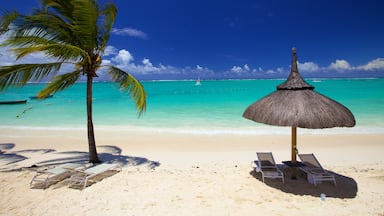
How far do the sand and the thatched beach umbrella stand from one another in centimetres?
107

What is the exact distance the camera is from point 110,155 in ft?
24.2

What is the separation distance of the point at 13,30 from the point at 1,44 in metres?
0.46

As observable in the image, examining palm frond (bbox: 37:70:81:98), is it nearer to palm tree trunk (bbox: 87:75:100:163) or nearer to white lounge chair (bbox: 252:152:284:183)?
palm tree trunk (bbox: 87:75:100:163)

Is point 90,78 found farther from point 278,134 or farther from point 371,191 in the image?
point 278,134

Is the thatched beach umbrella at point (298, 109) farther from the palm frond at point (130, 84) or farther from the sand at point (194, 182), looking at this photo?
the palm frond at point (130, 84)

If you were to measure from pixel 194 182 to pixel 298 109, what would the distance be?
2478 mm

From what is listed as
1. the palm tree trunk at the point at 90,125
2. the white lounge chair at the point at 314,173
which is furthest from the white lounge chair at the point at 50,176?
the white lounge chair at the point at 314,173

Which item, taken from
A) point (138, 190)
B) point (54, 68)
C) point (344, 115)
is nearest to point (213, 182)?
point (138, 190)

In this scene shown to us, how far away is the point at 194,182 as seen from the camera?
503 centimetres

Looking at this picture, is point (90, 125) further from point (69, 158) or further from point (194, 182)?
point (194, 182)

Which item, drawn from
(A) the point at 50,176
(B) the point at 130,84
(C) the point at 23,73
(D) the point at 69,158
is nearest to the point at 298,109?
(B) the point at 130,84

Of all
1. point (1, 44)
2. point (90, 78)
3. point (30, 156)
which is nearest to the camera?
point (1, 44)

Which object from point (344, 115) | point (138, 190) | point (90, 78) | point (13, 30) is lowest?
point (138, 190)

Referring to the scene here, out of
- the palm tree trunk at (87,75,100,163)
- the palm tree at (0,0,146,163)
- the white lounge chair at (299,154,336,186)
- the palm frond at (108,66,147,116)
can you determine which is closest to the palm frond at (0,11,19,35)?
the palm tree at (0,0,146,163)
